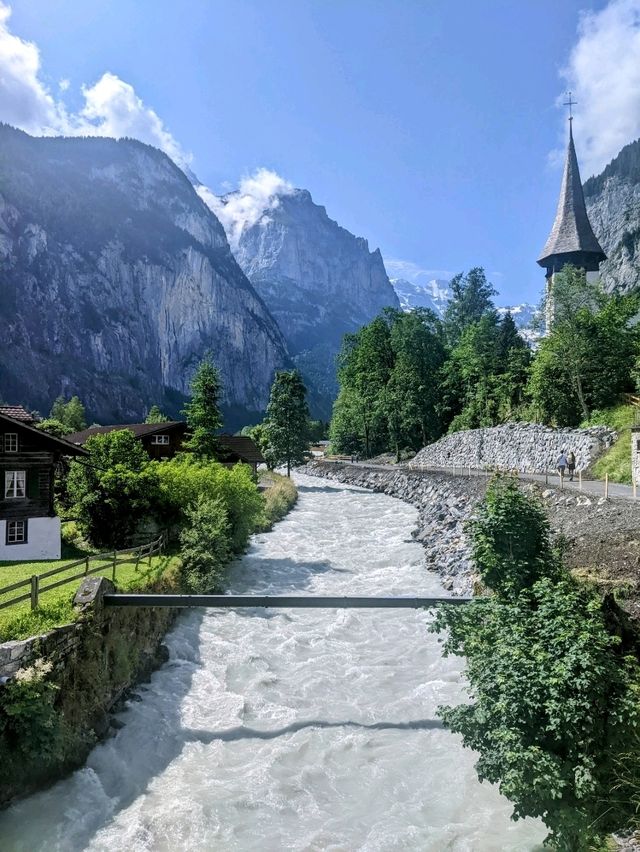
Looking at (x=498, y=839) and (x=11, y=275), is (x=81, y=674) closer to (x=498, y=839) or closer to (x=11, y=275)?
(x=498, y=839)

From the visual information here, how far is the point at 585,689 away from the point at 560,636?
84 cm

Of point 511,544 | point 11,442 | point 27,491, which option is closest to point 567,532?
point 511,544

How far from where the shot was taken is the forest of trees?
1706 inches

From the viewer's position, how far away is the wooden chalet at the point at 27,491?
23.7 meters

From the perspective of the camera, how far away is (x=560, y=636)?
8406 millimetres

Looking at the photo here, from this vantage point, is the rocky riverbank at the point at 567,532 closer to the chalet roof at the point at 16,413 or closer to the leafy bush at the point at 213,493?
the leafy bush at the point at 213,493

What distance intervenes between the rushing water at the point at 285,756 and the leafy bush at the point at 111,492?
23.4 ft

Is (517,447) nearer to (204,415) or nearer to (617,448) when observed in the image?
(617,448)

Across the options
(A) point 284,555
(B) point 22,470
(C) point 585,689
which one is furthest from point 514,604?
(B) point 22,470

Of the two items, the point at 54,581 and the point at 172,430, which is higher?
the point at 172,430

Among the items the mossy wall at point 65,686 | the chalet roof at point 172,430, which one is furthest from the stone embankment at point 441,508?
the chalet roof at point 172,430

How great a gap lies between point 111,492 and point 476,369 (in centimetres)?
5014

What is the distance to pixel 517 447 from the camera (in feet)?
153

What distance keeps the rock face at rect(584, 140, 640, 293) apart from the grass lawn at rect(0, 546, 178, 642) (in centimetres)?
13252
